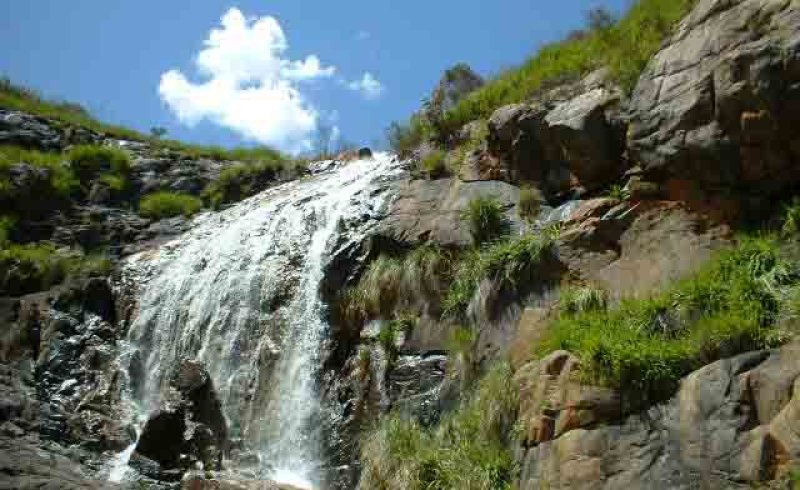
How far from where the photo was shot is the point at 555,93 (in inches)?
488

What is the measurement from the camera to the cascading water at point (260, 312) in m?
10.8

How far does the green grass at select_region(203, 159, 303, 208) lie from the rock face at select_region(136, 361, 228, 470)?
8.29 metres

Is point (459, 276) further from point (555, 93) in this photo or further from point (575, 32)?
point (575, 32)

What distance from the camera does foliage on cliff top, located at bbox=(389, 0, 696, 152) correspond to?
36.9ft

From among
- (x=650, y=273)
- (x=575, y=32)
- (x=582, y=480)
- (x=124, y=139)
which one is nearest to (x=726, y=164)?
(x=650, y=273)

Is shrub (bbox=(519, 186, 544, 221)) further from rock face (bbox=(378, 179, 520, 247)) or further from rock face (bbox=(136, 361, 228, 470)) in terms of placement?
rock face (bbox=(136, 361, 228, 470))

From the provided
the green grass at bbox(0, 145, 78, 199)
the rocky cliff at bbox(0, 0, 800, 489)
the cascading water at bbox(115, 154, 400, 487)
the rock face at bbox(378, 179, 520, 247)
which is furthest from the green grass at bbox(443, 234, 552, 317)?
the green grass at bbox(0, 145, 78, 199)

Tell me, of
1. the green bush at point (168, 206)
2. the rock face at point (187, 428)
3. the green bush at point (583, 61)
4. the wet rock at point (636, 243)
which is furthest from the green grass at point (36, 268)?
the wet rock at point (636, 243)

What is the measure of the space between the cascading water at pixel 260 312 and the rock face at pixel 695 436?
438 centimetres

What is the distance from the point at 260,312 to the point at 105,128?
13.1 metres

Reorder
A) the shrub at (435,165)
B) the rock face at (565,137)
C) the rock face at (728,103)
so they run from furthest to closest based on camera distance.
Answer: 1. the shrub at (435,165)
2. the rock face at (565,137)
3. the rock face at (728,103)

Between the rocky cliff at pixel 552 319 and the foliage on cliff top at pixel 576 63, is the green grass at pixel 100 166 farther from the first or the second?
the foliage on cliff top at pixel 576 63

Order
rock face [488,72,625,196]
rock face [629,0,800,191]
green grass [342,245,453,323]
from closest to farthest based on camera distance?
rock face [629,0,800,191] → rock face [488,72,625,196] → green grass [342,245,453,323]

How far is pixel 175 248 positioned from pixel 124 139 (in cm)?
797
